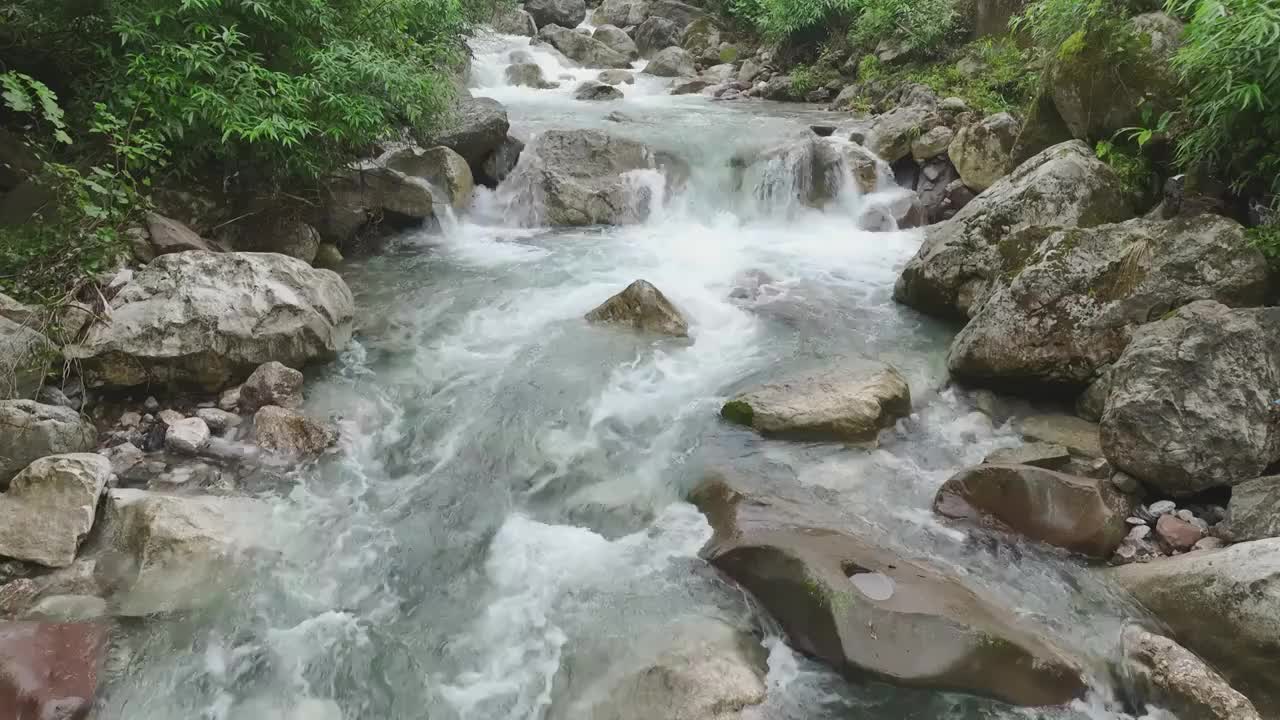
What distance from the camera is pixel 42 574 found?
4.07m

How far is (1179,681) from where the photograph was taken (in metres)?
3.40

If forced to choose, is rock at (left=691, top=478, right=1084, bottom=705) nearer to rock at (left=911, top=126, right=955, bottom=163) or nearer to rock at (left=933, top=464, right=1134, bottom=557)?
rock at (left=933, top=464, right=1134, bottom=557)

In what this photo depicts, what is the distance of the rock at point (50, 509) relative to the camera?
13.5 feet

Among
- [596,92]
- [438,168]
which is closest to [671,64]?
[596,92]

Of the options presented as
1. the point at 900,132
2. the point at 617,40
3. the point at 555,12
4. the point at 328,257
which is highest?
the point at 555,12

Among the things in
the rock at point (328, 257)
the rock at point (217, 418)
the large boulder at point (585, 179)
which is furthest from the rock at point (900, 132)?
the rock at point (217, 418)

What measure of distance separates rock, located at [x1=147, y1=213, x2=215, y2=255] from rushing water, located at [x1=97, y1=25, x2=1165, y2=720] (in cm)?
176

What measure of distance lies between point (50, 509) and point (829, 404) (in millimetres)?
5431

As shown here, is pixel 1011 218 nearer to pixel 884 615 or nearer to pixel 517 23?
pixel 884 615

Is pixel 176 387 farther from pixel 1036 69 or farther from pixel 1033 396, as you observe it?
pixel 1036 69

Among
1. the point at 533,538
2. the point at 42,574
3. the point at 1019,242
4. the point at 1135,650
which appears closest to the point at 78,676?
the point at 42,574

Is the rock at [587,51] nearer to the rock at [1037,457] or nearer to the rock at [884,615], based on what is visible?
the rock at [1037,457]

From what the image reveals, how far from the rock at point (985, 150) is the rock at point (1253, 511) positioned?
6.87 meters

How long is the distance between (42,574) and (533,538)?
2859 mm
